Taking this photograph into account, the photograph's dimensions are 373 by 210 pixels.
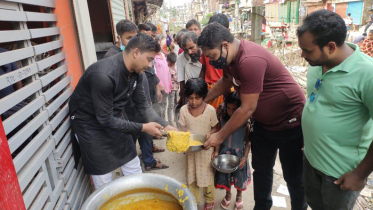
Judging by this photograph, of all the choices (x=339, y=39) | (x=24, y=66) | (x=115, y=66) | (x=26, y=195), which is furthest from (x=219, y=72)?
(x=26, y=195)

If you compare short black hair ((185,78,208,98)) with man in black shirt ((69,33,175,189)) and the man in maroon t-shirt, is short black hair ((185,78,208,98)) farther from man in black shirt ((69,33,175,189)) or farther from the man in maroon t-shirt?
man in black shirt ((69,33,175,189))

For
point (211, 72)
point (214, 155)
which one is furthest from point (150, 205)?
point (211, 72)

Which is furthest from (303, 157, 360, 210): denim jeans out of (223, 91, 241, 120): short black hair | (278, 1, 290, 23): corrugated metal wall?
(278, 1, 290, 23): corrugated metal wall

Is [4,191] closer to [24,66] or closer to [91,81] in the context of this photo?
[24,66]

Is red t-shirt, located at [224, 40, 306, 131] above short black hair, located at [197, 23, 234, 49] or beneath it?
beneath

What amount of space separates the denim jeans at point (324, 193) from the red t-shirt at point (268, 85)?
1.48 feet

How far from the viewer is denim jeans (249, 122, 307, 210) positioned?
2.43 m

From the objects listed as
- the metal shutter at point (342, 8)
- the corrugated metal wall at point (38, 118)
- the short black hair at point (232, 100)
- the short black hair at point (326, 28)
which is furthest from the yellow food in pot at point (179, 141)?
the metal shutter at point (342, 8)

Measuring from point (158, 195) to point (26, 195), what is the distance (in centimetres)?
99

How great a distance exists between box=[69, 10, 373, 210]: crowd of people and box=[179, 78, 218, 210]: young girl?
0.5 inches

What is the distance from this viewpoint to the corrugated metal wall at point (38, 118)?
1.50 meters

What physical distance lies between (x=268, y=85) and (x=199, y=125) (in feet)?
3.28

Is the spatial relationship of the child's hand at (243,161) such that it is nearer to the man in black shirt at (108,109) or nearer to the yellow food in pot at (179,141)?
the yellow food in pot at (179,141)

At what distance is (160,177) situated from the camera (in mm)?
2051
